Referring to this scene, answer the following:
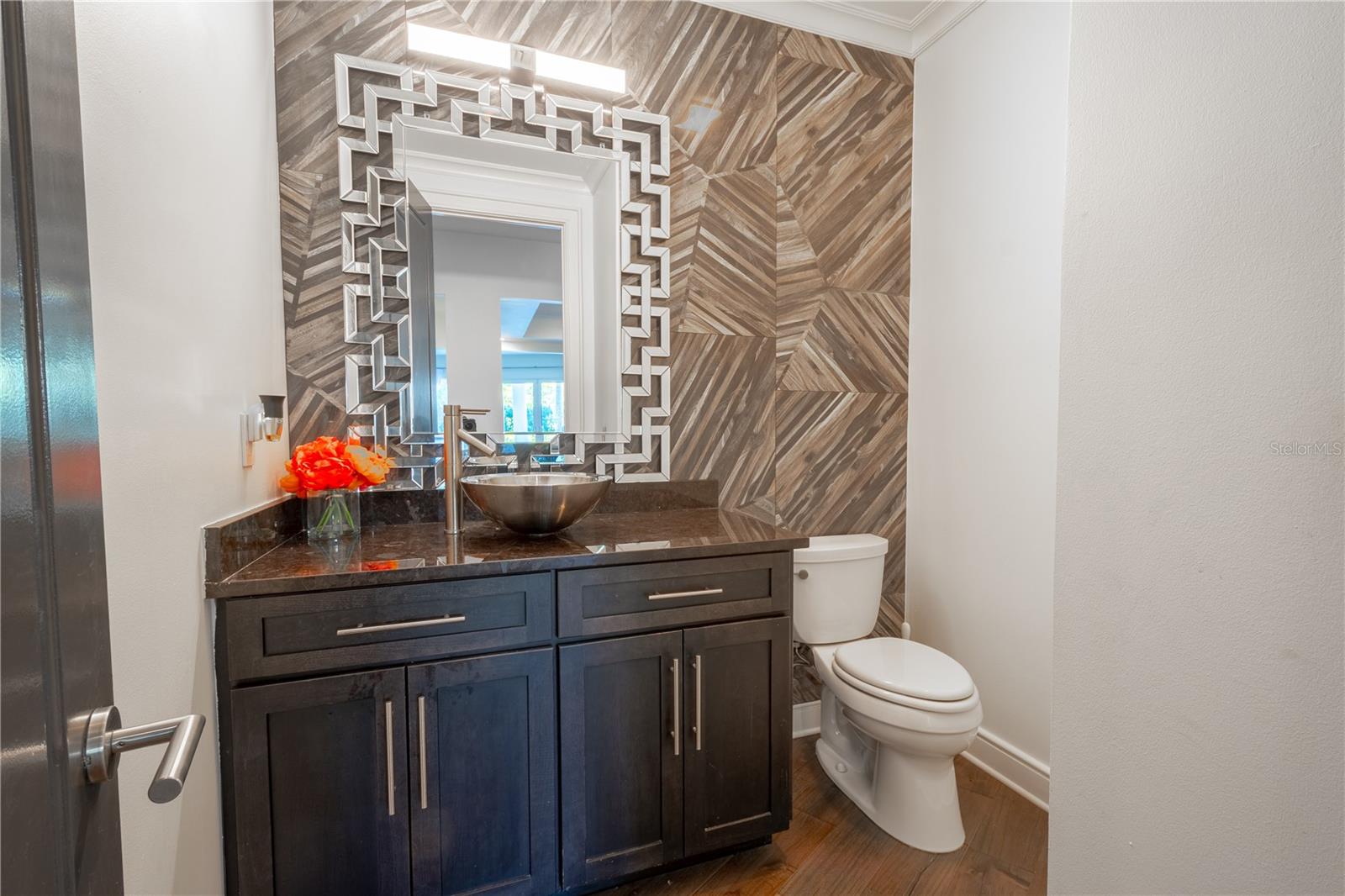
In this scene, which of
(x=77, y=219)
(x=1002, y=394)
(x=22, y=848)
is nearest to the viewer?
(x=22, y=848)

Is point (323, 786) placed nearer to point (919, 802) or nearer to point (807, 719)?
point (919, 802)

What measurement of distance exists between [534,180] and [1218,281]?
1.76 meters

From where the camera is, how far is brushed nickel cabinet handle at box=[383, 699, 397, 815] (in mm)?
1270

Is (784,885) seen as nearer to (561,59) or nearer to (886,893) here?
(886,893)

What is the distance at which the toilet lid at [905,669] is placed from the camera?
1.68m

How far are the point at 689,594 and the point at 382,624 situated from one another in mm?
703

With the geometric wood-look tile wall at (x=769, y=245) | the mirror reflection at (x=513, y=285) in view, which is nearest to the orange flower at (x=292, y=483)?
the geometric wood-look tile wall at (x=769, y=245)

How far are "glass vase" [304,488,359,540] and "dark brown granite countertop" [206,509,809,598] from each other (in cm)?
4

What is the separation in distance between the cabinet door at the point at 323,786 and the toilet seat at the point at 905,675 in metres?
1.24

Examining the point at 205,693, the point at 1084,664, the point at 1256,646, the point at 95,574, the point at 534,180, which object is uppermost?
the point at 534,180

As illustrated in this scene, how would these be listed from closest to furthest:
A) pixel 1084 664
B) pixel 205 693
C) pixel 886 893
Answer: pixel 1084 664 < pixel 205 693 < pixel 886 893

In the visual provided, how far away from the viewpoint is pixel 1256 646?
70cm

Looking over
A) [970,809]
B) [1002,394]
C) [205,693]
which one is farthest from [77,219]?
[970,809]

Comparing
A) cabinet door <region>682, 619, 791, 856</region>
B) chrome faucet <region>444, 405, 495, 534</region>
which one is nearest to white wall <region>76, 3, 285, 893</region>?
chrome faucet <region>444, 405, 495, 534</region>
